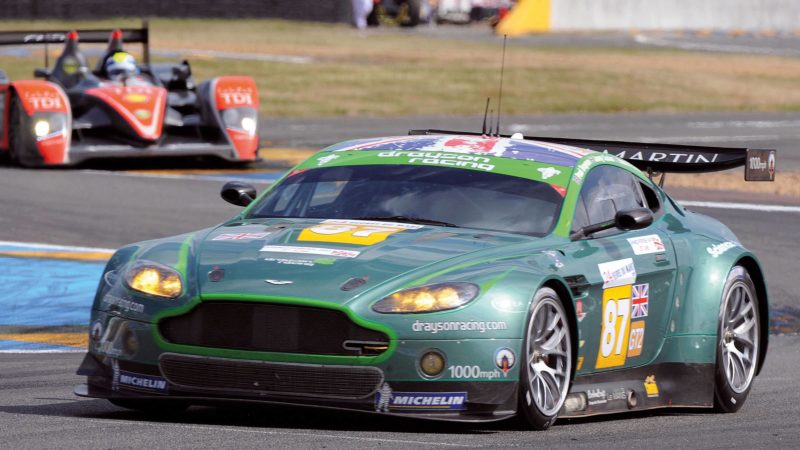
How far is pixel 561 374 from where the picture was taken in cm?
683

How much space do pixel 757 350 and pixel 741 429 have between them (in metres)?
1.26

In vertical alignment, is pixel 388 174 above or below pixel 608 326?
above

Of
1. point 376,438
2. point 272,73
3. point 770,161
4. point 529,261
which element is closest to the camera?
point 376,438

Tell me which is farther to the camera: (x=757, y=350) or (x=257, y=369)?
(x=757, y=350)

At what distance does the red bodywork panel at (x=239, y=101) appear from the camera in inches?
786

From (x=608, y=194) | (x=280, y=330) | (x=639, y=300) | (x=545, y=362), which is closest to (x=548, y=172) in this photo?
(x=608, y=194)

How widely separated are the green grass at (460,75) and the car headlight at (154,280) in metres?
23.7

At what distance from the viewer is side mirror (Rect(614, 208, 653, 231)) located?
7.41 m

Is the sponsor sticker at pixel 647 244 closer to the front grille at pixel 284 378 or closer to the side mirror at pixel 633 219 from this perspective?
the side mirror at pixel 633 219

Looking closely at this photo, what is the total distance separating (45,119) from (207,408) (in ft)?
40.3

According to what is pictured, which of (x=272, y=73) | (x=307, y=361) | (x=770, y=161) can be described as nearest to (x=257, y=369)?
(x=307, y=361)

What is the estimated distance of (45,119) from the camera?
1891 centimetres

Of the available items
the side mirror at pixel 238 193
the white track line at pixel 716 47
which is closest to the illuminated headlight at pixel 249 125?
the side mirror at pixel 238 193

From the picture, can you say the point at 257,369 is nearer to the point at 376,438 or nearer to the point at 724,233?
the point at 376,438
